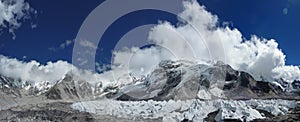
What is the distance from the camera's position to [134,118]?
181 metres

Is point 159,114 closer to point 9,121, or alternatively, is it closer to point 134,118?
point 134,118

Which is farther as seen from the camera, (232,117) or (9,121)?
(9,121)

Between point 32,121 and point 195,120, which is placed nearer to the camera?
point 195,120

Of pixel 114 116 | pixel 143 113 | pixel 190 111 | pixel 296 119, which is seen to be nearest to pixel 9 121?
pixel 114 116

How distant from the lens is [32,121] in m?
178

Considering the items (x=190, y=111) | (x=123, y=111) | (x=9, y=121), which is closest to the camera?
(x=190, y=111)

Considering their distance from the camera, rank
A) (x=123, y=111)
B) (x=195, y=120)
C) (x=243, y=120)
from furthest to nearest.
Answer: (x=123, y=111) < (x=195, y=120) < (x=243, y=120)

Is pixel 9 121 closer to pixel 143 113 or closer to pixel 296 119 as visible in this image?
pixel 143 113

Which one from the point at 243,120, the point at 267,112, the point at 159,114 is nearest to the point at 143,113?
the point at 159,114

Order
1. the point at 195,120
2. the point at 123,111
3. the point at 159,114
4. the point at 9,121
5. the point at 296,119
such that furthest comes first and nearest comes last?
the point at 123,111 → the point at 159,114 → the point at 9,121 → the point at 195,120 → the point at 296,119

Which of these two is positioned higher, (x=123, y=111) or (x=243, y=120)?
(x=123, y=111)

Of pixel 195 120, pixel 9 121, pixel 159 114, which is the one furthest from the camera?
pixel 159 114

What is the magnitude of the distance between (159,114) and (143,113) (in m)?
10.0

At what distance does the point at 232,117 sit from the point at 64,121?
265ft
